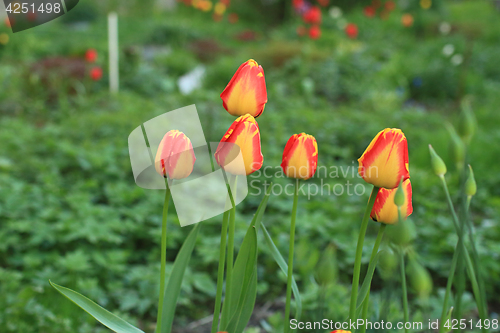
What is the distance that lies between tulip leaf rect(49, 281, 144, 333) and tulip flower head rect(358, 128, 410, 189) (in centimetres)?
50

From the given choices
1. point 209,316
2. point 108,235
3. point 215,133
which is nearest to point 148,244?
point 108,235

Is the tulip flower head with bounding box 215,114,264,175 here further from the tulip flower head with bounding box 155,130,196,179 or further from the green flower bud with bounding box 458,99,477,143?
the green flower bud with bounding box 458,99,477,143

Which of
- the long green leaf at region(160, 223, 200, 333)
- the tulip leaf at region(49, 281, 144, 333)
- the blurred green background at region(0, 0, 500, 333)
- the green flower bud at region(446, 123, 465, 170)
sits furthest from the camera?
Result: the blurred green background at region(0, 0, 500, 333)

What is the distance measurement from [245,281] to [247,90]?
→ 349 mm

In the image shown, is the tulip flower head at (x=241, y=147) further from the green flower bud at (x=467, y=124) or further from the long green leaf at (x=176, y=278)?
the green flower bud at (x=467, y=124)

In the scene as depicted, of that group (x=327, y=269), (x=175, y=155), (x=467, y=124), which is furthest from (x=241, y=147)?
(x=467, y=124)

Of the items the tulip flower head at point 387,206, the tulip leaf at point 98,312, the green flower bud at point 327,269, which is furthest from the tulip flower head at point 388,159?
the tulip leaf at point 98,312

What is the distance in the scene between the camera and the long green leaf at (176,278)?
2.76 feet

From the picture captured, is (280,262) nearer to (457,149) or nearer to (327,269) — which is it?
(327,269)

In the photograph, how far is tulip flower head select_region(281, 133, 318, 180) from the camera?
0.75m

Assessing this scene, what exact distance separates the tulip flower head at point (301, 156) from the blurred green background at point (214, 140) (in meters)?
0.15

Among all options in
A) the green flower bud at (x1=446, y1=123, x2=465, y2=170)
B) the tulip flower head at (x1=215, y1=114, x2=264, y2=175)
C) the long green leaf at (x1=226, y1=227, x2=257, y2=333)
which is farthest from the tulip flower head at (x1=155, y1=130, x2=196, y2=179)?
the green flower bud at (x1=446, y1=123, x2=465, y2=170)

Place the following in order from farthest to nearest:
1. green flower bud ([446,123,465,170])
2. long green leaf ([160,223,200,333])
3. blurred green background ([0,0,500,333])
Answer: blurred green background ([0,0,500,333]), long green leaf ([160,223,200,333]), green flower bud ([446,123,465,170])

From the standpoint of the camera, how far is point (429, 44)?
277 inches
